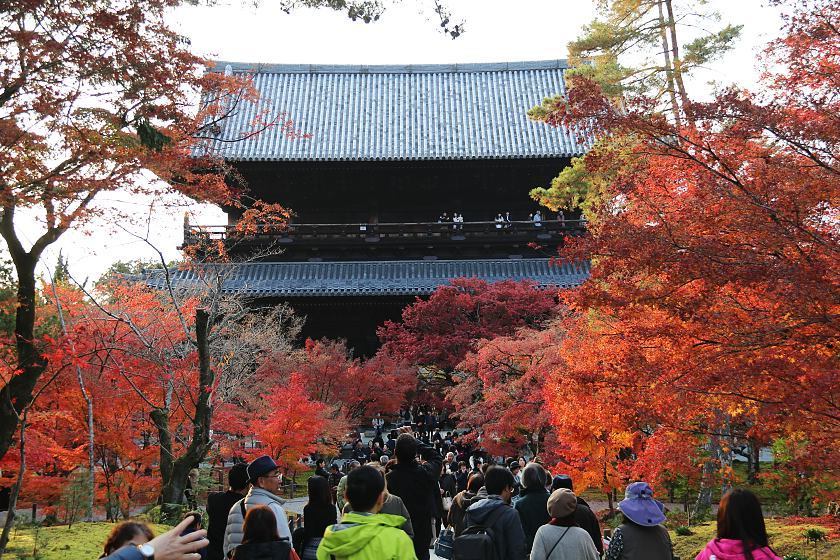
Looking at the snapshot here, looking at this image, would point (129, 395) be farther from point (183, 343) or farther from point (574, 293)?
point (574, 293)

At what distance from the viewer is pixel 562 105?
909 cm

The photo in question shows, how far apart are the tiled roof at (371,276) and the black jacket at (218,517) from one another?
65.8ft

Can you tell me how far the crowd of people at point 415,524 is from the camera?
148 inches

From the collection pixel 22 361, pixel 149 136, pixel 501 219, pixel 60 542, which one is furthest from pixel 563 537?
pixel 501 219

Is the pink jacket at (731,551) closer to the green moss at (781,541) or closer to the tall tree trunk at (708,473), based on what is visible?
the green moss at (781,541)

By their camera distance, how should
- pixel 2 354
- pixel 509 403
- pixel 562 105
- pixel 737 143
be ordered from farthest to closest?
pixel 509 403 < pixel 2 354 < pixel 562 105 < pixel 737 143

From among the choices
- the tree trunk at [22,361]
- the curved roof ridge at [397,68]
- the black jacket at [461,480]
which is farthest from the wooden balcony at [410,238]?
the tree trunk at [22,361]

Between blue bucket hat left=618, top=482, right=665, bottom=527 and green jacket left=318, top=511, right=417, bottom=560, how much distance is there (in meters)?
1.52

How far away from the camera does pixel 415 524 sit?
6.19 metres

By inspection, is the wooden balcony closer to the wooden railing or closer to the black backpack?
the wooden railing

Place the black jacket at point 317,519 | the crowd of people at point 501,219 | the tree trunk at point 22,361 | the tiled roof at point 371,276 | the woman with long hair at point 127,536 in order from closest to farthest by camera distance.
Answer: the woman with long hair at point 127,536, the black jacket at point 317,519, the tree trunk at point 22,361, the tiled roof at point 371,276, the crowd of people at point 501,219

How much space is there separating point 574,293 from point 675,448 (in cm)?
345

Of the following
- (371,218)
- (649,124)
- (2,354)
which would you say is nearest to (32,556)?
(2,354)

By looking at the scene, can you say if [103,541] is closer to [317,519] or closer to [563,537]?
[317,519]
